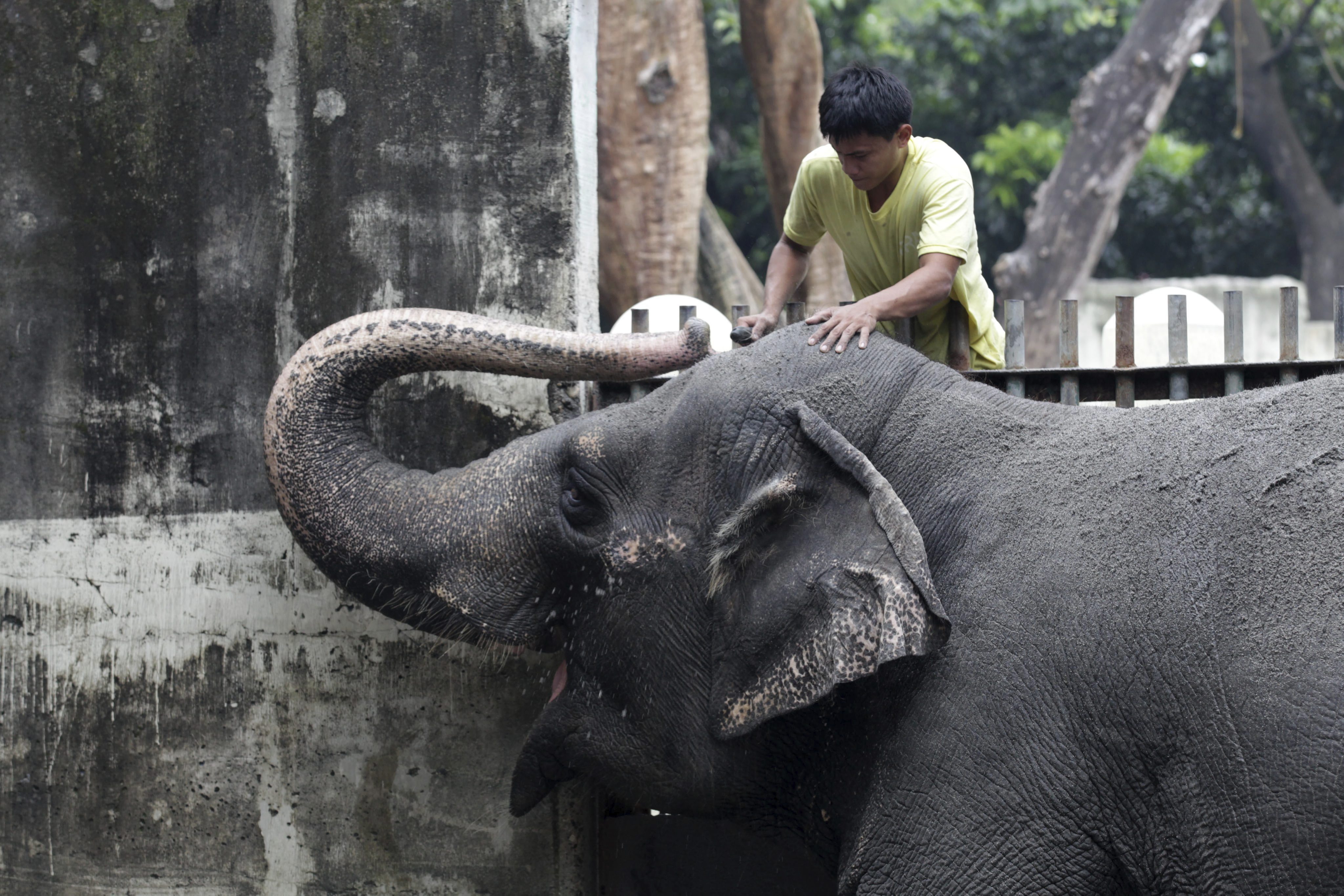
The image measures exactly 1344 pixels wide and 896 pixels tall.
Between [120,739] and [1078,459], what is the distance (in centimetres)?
290

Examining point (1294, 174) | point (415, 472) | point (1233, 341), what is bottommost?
point (415, 472)

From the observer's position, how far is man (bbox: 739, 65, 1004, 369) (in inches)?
137

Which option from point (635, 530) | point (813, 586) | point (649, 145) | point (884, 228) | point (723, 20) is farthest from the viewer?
point (723, 20)

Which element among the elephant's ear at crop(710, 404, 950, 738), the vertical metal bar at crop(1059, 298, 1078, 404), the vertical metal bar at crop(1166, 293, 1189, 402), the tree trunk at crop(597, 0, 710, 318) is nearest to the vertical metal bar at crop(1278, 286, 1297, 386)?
the vertical metal bar at crop(1166, 293, 1189, 402)

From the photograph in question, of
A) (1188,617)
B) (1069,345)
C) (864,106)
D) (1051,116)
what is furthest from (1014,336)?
(1051,116)

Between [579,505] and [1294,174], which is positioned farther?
[1294,174]

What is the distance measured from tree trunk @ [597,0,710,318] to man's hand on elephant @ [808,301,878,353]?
593cm

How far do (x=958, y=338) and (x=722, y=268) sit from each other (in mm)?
6268

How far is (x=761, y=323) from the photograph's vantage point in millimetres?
3801

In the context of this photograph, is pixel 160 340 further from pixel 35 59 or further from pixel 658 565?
pixel 658 565

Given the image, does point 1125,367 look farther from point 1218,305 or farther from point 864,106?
point 1218,305

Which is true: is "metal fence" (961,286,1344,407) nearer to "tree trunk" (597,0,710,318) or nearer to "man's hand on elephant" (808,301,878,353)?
"man's hand on elephant" (808,301,878,353)

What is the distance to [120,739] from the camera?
403 cm

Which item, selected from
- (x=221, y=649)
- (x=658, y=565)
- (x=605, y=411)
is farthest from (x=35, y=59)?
(x=658, y=565)
